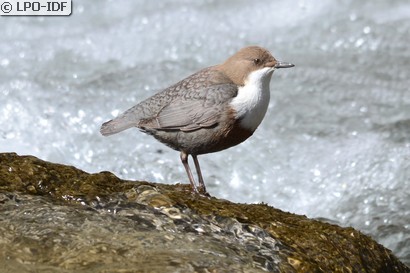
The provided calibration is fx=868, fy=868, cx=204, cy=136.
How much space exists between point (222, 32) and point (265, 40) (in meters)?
0.53

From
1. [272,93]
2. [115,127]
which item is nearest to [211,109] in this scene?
[115,127]

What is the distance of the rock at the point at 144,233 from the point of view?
345 cm

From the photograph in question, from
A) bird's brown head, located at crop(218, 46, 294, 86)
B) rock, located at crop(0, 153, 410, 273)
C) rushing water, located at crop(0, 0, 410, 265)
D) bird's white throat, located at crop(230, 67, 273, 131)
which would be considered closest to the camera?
rock, located at crop(0, 153, 410, 273)

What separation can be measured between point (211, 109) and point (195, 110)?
0.34 ft

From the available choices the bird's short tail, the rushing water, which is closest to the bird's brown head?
the bird's short tail

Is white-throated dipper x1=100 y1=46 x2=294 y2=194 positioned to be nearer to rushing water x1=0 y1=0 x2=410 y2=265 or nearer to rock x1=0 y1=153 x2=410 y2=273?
rock x1=0 y1=153 x2=410 y2=273

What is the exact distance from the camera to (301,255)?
367 centimetres

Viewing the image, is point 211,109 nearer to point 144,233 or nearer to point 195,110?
point 195,110

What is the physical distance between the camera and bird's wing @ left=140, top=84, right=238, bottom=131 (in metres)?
4.74

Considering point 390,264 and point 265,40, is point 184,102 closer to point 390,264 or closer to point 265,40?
point 390,264

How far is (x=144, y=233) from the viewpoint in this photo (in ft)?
12.0

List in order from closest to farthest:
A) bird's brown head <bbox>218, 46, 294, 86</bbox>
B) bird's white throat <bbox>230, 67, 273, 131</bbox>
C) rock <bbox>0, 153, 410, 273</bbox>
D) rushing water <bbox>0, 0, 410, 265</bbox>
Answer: rock <bbox>0, 153, 410, 273</bbox>, bird's white throat <bbox>230, 67, 273, 131</bbox>, bird's brown head <bbox>218, 46, 294, 86</bbox>, rushing water <bbox>0, 0, 410, 265</bbox>

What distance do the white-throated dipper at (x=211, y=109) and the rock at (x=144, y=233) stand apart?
626 mm

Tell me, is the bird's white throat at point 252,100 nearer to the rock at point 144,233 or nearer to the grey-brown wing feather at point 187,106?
the grey-brown wing feather at point 187,106
